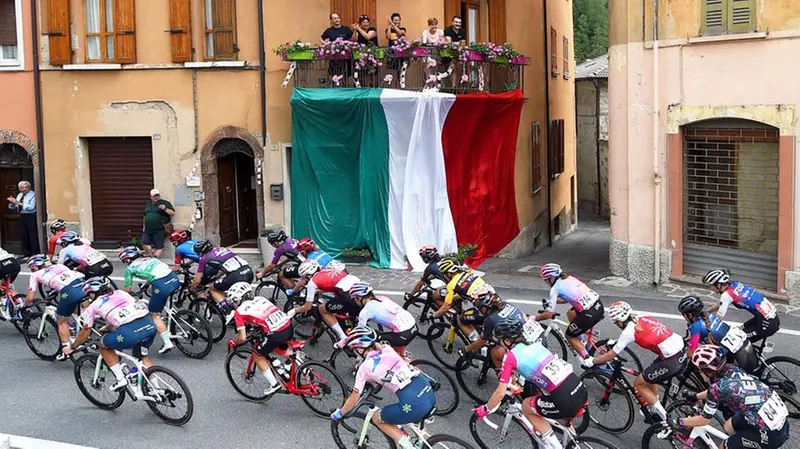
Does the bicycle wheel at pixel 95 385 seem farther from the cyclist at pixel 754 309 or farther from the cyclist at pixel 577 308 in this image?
the cyclist at pixel 754 309

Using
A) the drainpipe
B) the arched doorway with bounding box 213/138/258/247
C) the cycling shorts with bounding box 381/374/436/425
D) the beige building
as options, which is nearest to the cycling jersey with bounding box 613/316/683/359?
the cycling shorts with bounding box 381/374/436/425

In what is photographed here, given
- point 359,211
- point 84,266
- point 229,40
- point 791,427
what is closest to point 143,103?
point 229,40

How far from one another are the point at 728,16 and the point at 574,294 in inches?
276

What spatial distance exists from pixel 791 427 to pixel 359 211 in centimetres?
1070

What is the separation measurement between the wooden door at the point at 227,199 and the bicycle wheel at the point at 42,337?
7.67 metres

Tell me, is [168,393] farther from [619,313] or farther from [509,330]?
[619,313]

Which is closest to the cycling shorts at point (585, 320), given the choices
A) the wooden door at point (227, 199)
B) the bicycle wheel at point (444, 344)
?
the bicycle wheel at point (444, 344)

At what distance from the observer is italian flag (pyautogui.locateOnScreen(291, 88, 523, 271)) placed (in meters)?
17.5

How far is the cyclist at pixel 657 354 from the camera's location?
8.80m

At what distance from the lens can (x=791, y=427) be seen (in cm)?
905

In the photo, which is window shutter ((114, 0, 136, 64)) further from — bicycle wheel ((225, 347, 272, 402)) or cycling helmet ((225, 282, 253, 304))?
bicycle wheel ((225, 347, 272, 402))

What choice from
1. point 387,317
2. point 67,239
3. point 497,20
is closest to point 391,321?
point 387,317

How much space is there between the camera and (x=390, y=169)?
698 inches

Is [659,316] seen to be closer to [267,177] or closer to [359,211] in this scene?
[359,211]
